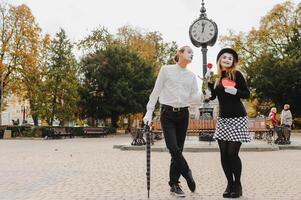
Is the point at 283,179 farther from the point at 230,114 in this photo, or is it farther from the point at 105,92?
the point at 105,92

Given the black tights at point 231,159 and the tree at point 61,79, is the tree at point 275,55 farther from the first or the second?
the black tights at point 231,159

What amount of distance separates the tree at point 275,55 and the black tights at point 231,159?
4048 cm

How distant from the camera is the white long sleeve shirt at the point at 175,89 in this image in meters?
6.71

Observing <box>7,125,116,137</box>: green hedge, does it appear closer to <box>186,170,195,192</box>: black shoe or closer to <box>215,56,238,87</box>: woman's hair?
<box>186,170,195,192</box>: black shoe

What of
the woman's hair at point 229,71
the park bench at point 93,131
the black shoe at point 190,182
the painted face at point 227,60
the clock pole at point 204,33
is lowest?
the black shoe at point 190,182

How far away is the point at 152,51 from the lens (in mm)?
54156

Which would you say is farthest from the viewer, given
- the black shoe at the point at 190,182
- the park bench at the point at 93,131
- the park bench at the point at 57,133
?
the park bench at the point at 93,131

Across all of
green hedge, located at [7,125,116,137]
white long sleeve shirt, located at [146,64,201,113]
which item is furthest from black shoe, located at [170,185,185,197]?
green hedge, located at [7,125,116,137]

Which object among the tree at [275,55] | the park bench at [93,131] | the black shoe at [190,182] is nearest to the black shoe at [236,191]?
the black shoe at [190,182]

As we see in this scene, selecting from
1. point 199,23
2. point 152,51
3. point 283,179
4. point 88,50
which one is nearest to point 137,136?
point 199,23

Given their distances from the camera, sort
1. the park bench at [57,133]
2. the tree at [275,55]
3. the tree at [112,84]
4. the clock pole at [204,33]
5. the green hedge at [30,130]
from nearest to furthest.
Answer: the clock pole at [204,33] → the park bench at [57,133] → the green hedge at [30,130] → the tree at [112,84] → the tree at [275,55]

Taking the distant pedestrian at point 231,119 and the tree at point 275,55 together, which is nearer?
the distant pedestrian at point 231,119

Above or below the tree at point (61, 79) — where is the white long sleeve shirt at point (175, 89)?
below

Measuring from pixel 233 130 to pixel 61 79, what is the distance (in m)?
34.8
